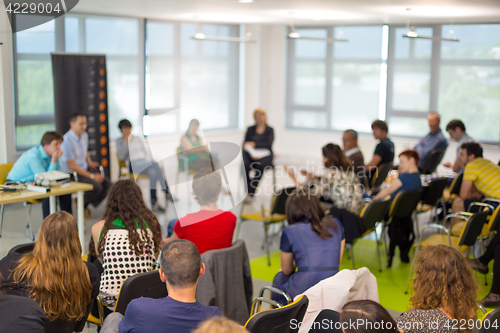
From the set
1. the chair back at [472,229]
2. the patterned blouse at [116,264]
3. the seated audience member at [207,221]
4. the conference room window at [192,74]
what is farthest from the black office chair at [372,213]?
the conference room window at [192,74]

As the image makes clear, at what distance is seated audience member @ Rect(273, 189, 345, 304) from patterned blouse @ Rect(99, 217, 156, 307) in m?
0.90

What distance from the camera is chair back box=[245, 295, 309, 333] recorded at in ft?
6.70

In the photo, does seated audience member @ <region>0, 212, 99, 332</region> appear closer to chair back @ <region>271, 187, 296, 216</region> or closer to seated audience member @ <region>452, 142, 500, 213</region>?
chair back @ <region>271, 187, 296, 216</region>

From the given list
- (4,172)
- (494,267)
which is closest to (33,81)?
(4,172)

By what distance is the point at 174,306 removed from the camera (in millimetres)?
1896

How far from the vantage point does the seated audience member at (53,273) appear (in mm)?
2252

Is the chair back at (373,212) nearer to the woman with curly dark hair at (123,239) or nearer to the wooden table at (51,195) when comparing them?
the woman with curly dark hair at (123,239)

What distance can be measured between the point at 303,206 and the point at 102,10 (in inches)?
209

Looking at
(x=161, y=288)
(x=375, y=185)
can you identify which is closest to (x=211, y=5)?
(x=375, y=185)

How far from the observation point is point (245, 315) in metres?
3.14

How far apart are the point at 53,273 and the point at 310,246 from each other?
146 centimetres

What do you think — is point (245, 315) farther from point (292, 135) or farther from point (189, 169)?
point (292, 135)

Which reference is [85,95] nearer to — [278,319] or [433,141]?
[433,141]

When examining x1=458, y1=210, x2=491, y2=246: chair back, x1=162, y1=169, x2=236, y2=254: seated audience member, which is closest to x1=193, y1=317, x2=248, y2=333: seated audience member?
x1=162, y1=169, x2=236, y2=254: seated audience member
